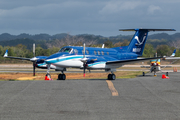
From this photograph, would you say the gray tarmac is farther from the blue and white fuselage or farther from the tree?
the tree

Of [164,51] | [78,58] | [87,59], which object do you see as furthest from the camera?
[164,51]

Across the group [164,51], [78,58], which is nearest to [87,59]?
[78,58]

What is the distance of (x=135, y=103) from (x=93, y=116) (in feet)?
12.1

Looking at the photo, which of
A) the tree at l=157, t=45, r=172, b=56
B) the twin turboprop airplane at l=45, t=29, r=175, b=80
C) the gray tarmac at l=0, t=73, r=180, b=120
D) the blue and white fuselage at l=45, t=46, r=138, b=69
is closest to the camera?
the gray tarmac at l=0, t=73, r=180, b=120

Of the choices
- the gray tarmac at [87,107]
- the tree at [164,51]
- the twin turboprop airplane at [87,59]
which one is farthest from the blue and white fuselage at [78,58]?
the tree at [164,51]

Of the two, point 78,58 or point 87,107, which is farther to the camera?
point 78,58

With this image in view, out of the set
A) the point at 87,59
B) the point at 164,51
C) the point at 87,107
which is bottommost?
the point at 87,107

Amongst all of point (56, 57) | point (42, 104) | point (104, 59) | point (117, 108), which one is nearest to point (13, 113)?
point (42, 104)

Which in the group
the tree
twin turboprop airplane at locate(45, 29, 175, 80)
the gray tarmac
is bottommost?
the gray tarmac

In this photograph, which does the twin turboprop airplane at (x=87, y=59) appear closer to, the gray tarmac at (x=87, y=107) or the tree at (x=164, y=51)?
the gray tarmac at (x=87, y=107)

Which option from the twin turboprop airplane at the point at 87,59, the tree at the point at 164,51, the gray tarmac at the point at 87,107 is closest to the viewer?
the gray tarmac at the point at 87,107

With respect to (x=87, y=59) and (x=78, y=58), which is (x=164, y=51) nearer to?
(x=87, y=59)

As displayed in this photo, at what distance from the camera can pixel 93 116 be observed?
1035 centimetres

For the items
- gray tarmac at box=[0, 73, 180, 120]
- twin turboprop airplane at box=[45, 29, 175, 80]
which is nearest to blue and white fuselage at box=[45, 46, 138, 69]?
twin turboprop airplane at box=[45, 29, 175, 80]
